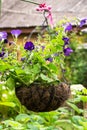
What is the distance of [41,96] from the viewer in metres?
2.48

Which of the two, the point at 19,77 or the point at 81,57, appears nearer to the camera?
the point at 19,77

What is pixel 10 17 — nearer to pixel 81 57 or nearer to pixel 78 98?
pixel 81 57

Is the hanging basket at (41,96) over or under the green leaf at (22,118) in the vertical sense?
over

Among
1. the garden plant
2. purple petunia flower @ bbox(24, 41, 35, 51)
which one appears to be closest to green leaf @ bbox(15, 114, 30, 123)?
the garden plant

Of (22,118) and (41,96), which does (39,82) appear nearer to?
(41,96)

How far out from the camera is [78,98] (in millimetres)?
2762

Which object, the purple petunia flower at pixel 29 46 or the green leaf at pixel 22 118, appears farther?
the purple petunia flower at pixel 29 46

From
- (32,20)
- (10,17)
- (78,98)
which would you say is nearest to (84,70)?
(32,20)

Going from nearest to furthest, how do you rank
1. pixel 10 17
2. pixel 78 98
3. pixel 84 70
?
pixel 78 98
pixel 84 70
pixel 10 17

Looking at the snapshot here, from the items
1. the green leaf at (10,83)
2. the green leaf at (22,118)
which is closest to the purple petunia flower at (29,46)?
the green leaf at (10,83)

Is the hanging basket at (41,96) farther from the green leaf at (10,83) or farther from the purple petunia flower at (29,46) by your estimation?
the purple petunia flower at (29,46)

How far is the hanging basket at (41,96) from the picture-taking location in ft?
8.13

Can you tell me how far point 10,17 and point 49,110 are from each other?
1096 cm

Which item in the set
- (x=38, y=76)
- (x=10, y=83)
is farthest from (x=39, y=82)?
(x=10, y=83)
